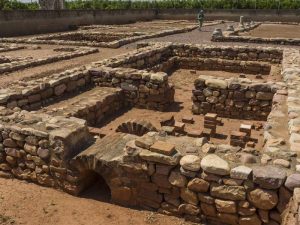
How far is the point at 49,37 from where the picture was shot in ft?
58.2

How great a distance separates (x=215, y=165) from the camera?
388 centimetres

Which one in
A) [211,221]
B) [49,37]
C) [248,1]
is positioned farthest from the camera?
[248,1]

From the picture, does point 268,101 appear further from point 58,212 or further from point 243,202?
point 58,212

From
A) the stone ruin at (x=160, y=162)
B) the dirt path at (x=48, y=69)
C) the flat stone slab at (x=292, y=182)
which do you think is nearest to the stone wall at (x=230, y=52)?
the dirt path at (x=48, y=69)

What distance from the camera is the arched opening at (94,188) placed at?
4779 mm

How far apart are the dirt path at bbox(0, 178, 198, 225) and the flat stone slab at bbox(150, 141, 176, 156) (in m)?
0.87

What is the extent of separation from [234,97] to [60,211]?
5.56 meters

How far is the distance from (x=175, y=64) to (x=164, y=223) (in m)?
11.0

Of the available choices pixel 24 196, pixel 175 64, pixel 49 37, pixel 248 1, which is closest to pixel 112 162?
pixel 24 196

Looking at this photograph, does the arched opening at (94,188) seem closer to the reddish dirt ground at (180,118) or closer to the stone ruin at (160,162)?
the stone ruin at (160,162)

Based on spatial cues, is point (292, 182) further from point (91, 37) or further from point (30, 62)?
point (91, 37)

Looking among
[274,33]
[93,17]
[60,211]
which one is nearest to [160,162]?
[60,211]

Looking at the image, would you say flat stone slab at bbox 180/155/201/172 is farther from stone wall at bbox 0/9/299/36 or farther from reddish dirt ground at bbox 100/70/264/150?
stone wall at bbox 0/9/299/36

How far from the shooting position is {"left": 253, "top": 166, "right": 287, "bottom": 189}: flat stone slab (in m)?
3.64
